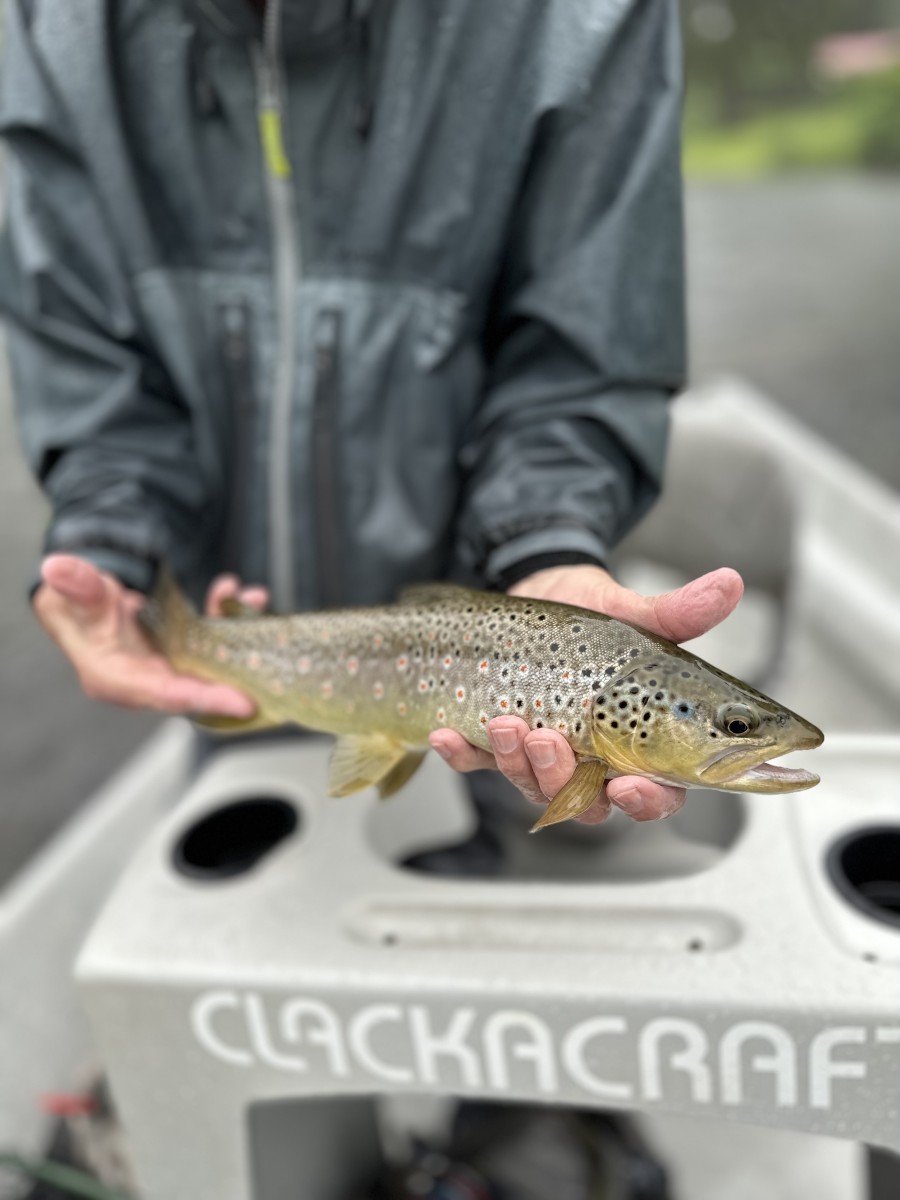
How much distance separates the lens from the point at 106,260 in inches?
34.9

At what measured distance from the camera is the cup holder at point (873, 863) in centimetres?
78

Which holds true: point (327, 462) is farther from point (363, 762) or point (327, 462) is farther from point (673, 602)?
point (673, 602)

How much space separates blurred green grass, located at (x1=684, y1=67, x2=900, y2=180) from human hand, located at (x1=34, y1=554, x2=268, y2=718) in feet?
5.14

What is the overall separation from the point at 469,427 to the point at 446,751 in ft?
1.43

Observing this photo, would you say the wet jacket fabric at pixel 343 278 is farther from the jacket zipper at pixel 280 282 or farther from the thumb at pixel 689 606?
the thumb at pixel 689 606

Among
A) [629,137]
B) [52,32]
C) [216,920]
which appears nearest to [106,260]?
[52,32]

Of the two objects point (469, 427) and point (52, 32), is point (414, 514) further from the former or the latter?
point (52, 32)

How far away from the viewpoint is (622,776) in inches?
19.1

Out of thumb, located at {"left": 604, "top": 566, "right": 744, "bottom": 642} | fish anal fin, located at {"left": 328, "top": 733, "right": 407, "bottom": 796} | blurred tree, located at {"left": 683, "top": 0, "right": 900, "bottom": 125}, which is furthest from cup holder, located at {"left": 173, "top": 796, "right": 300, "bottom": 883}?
blurred tree, located at {"left": 683, "top": 0, "right": 900, "bottom": 125}

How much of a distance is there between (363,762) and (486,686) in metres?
0.14

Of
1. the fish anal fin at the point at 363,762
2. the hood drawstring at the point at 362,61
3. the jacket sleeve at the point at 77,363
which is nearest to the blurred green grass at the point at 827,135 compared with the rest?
the hood drawstring at the point at 362,61

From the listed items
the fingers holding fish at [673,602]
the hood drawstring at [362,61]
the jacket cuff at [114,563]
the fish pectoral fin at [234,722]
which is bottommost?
the fish pectoral fin at [234,722]

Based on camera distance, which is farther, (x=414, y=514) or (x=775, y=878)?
(x=414, y=514)

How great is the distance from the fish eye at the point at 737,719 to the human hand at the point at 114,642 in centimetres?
42
